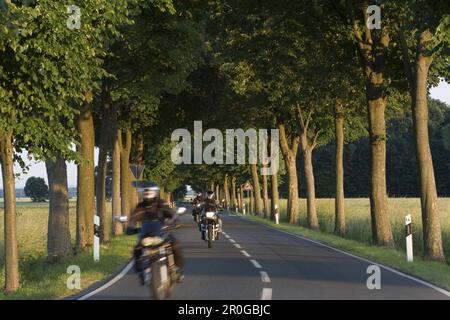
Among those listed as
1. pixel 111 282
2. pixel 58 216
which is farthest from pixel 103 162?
pixel 111 282

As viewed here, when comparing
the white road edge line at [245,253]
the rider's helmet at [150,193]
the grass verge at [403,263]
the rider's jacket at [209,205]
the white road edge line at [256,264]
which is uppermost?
the rider's helmet at [150,193]

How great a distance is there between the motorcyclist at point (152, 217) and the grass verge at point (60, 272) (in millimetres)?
2021

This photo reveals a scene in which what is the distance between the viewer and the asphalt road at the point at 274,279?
11.5 metres

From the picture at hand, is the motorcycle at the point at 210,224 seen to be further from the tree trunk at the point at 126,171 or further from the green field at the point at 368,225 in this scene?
the tree trunk at the point at 126,171

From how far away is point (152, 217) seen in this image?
10930 millimetres

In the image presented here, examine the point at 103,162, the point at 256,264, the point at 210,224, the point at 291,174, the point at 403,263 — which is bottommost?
the point at 403,263

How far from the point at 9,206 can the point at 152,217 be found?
473 cm

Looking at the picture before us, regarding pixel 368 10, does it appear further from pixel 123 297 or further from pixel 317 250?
pixel 123 297

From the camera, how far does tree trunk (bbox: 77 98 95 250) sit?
2092cm

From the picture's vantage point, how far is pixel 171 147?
155ft

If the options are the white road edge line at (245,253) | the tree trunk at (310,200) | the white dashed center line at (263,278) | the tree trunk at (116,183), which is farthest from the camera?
the tree trunk at (310,200)

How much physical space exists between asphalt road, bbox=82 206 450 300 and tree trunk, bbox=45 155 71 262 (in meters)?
2.91

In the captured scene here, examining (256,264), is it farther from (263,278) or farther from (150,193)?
(150,193)

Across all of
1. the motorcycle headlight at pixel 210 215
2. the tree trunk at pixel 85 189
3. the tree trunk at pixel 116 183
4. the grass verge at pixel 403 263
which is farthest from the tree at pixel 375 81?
the tree trunk at pixel 116 183
